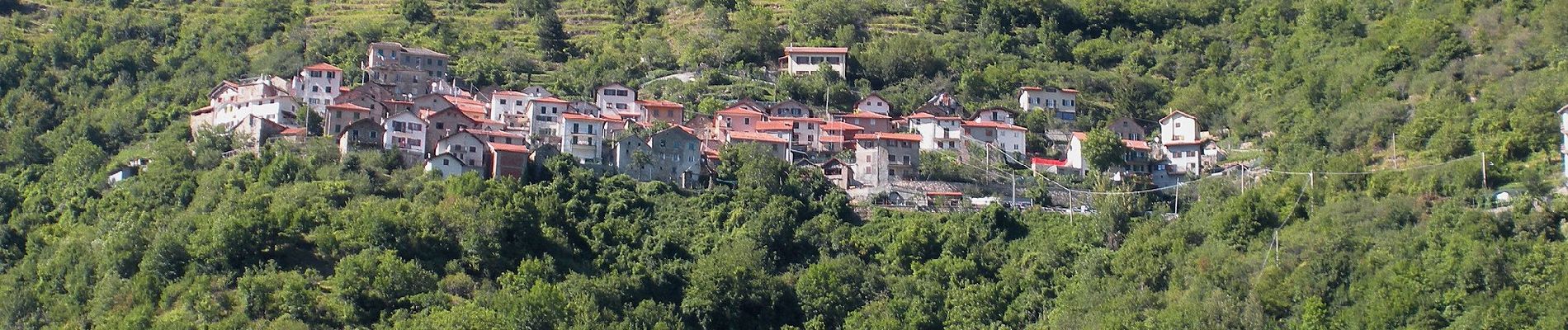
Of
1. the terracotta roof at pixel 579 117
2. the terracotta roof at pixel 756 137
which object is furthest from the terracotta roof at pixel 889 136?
the terracotta roof at pixel 579 117

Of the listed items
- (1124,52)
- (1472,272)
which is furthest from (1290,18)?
(1472,272)

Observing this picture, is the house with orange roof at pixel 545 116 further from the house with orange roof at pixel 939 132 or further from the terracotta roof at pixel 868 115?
the house with orange roof at pixel 939 132

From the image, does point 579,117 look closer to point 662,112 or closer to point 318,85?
point 662,112

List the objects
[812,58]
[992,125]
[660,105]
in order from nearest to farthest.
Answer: [992,125] < [660,105] < [812,58]

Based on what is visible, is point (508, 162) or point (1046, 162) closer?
point (508, 162)

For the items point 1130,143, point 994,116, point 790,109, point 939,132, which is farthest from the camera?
point 994,116

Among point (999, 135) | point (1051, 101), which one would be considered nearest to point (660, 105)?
point (999, 135)

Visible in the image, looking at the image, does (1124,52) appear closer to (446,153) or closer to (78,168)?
(446,153)

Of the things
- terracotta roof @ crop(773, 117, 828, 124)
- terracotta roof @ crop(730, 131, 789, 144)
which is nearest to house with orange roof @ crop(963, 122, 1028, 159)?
terracotta roof @ crop(773, 117, 828, 124)

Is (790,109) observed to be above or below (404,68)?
below
